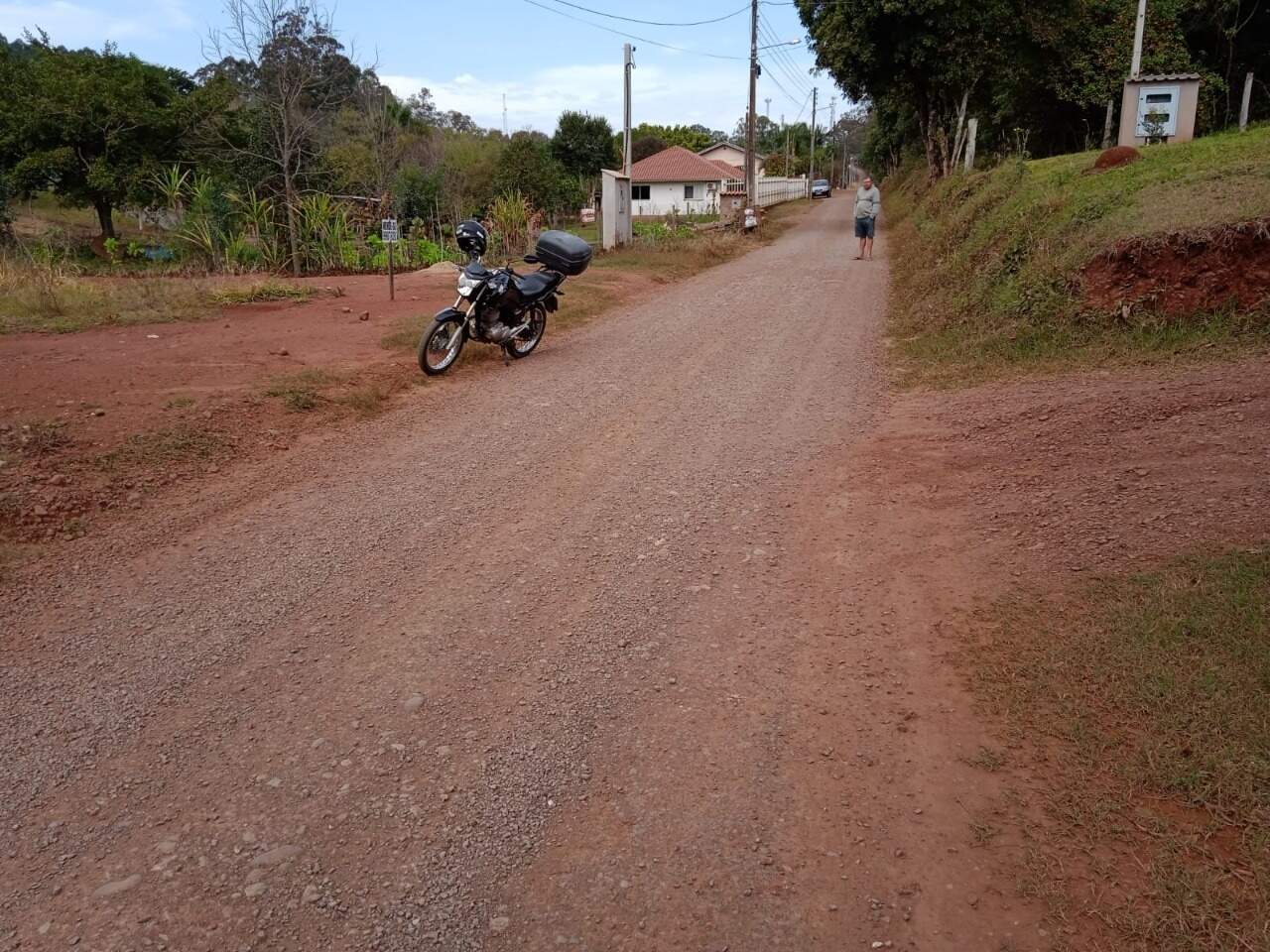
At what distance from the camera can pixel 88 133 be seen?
2389cm

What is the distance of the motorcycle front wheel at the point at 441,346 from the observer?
815cm

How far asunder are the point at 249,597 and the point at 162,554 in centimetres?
80

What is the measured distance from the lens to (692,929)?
7.77ft

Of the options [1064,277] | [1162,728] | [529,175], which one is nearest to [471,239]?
[1064,277]

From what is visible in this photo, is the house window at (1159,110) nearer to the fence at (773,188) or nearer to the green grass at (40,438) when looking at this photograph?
the green grass at (40,438)

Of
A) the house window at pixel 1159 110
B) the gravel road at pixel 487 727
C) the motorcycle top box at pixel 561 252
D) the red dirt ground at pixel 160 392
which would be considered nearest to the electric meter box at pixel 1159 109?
the house window at pixel 1159 110

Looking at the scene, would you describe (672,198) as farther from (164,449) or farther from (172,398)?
(164,449)

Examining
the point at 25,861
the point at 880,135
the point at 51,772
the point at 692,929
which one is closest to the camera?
the point at 692,929

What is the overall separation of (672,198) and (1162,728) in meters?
59.8

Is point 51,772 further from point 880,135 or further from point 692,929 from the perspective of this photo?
point 880,135

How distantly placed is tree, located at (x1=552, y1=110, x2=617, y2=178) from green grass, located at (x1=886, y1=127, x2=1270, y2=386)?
41974 mm

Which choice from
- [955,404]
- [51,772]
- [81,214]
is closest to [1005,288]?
[955,404]

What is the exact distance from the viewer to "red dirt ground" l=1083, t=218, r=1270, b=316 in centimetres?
717

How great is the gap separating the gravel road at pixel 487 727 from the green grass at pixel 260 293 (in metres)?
7.92
